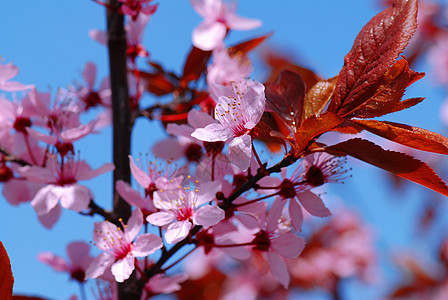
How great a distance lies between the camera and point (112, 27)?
1.22 m

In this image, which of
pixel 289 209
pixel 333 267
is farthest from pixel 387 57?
pixel 333 267

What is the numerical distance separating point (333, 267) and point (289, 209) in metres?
1.97

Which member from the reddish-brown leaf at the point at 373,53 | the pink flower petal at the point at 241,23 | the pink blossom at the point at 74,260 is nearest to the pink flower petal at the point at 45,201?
the pink blossom at the point at 74,260

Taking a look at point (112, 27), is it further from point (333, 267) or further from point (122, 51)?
point (333, 267)

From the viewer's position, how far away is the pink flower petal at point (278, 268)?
3.07ft

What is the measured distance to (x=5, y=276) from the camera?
701 mm

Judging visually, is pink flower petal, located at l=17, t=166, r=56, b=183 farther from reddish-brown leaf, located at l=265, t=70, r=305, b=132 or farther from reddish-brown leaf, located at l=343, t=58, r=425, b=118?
reddish-brown leaf, located at l=343, t=58, r=425, b=118

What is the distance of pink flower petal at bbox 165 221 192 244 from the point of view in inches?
30.5

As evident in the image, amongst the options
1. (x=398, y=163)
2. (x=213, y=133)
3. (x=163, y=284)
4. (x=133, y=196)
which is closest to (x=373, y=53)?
(x=398, y=163)

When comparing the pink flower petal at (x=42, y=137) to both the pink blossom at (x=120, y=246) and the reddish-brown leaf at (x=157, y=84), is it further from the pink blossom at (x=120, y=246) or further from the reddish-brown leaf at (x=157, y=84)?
the reddish-brown leaf at (x=157, y=84)

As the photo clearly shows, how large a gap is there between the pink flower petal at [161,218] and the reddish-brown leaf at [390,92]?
33 centimetres

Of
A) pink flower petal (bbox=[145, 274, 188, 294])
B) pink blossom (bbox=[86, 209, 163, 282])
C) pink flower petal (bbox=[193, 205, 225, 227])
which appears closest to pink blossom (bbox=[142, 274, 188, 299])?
pink flower petal (bbox=[145, 274, 188, 294])

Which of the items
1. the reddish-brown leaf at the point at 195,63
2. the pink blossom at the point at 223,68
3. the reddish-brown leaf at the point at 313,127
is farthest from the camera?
the reddish-brown leaf at the point at 195,63

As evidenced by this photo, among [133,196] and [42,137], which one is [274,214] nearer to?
[133,196]
